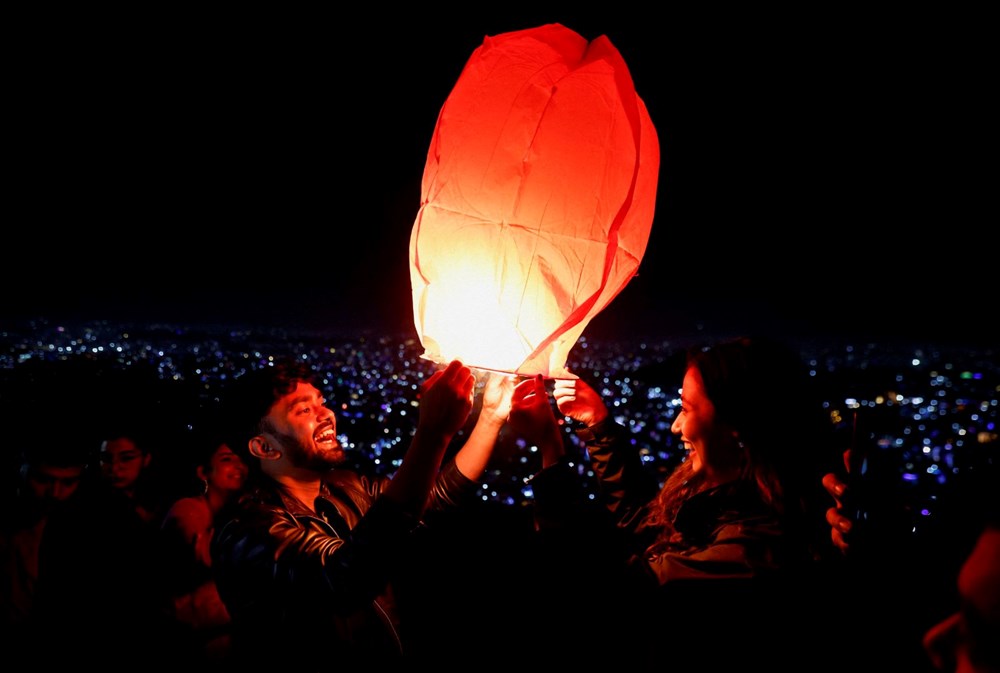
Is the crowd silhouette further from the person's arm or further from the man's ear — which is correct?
the person's arm

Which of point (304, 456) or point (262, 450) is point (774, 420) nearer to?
point (304, 456)

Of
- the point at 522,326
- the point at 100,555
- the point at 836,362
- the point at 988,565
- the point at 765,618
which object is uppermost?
the point at 522,326

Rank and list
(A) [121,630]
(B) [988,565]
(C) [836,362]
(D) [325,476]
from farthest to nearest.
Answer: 1. (C) [836,362]
2. (A) [121,630]
3. (D) [325,476]
4. (B) [988,565]

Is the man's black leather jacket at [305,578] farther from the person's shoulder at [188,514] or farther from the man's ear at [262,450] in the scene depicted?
the person's shoulder at [188,514]

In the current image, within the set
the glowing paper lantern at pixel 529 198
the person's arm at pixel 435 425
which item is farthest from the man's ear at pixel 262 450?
the glowing paper lantern at pixel 529 198

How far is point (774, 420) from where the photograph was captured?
194 cm

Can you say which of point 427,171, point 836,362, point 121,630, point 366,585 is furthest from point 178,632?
point 836,362

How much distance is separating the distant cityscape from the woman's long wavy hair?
0.15 feet

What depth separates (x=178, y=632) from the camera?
2.92 m

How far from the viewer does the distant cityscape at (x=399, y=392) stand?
561 cm

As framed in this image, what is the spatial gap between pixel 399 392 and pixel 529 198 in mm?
22448

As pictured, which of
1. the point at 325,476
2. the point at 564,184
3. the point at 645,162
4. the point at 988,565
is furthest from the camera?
the point at 325,476

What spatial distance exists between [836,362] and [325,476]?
102 ft

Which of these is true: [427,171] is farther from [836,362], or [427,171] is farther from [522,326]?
[836,362]
